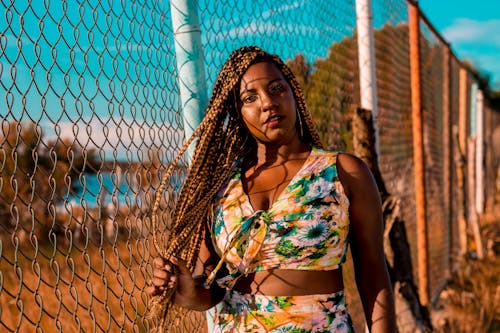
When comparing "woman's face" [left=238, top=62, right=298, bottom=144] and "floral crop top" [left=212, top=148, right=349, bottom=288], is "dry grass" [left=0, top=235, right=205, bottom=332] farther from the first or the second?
"woman's face" [left=238, top=62, right=298, bottom=144]

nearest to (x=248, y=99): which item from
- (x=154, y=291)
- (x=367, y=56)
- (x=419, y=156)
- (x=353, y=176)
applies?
(x=353, y=176)

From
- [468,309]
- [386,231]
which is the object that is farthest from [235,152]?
[468,309]

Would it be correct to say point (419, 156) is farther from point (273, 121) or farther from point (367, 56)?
point (273, 121)

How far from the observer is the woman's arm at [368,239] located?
1.90 meters

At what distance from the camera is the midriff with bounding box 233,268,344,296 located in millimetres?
1863

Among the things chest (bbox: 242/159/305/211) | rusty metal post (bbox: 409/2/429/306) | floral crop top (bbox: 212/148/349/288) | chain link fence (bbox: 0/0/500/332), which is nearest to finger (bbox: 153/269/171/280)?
chain link fence (bbox: 0/0/500/332)

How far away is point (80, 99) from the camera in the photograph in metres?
1.65

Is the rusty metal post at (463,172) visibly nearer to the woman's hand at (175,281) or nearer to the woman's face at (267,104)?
the woman's face at (267,104)

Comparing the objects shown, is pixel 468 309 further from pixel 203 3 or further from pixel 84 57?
pixel 84 57

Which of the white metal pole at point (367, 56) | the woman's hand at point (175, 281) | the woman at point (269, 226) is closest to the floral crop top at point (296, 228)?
the woman at point (269, 226)

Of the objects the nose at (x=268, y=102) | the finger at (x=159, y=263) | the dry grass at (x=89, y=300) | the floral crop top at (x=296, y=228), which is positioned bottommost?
the dry grass at (x=89, y=300)

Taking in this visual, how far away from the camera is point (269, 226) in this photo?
1.87 metres

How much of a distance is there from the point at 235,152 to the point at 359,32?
173cm

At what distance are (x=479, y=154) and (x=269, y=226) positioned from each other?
947 centimetres
